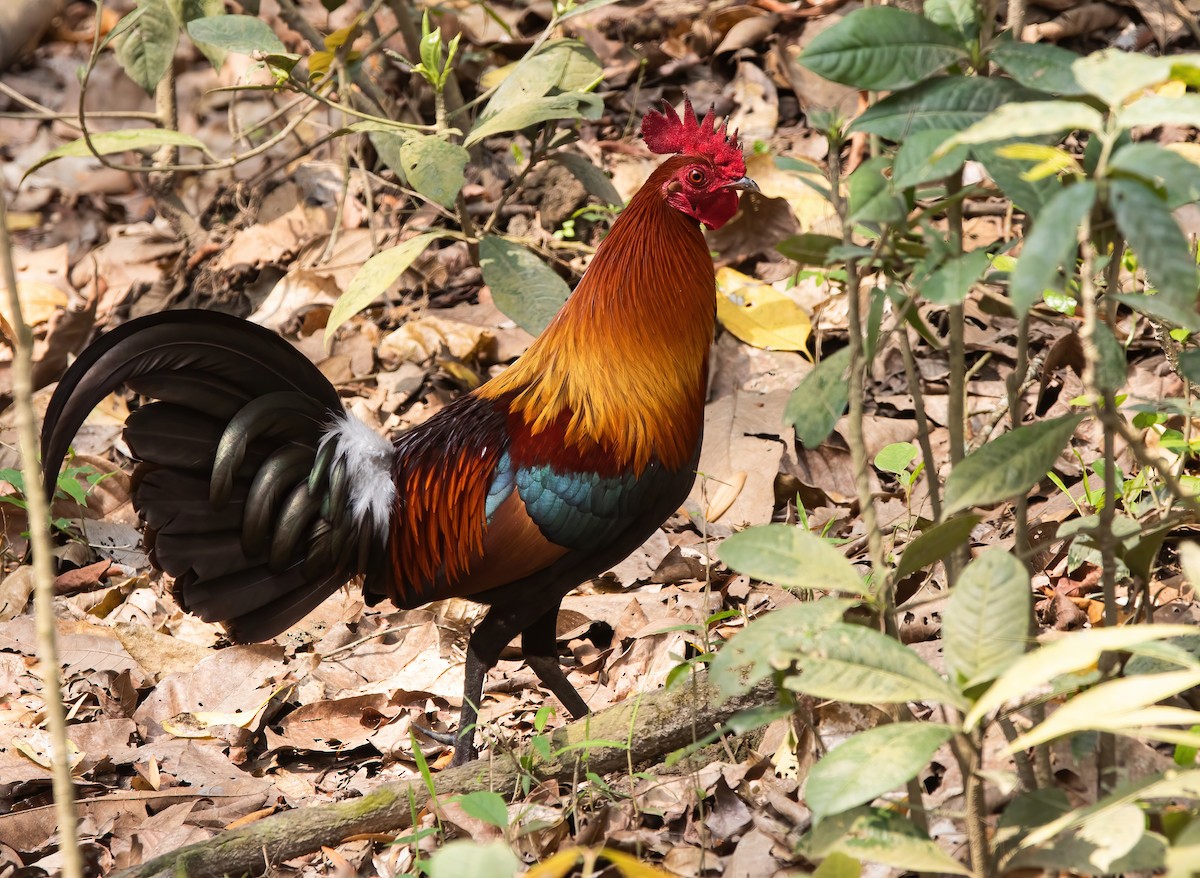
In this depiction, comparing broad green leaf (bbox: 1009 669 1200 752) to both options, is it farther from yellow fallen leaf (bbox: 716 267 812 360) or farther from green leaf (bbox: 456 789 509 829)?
yellow fallen leaf (bbox: 716 267 812 360)

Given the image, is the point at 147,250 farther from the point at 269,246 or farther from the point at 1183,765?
the point at 1183,765

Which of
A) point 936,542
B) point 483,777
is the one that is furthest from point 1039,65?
point 483,777

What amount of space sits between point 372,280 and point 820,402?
267 centimetres

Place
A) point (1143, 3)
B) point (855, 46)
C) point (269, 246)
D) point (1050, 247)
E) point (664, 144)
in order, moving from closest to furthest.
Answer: point (1050, 247) < point (855, 46) < point (664, 144) < point (1143, 3) < point (269, 246)

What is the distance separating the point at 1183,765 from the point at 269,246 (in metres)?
5.70

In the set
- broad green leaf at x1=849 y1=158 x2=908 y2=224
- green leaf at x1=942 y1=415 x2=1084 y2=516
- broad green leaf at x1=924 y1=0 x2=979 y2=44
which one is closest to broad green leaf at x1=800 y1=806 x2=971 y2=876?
green leaf at x1=942 y1=415 x2=1084 y2=516

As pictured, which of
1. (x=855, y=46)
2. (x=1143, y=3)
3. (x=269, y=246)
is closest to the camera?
(x=855, y=46)

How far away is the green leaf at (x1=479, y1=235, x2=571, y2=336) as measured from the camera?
4.57 m

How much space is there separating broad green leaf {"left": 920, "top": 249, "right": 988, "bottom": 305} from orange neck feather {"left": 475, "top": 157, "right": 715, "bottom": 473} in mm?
1933

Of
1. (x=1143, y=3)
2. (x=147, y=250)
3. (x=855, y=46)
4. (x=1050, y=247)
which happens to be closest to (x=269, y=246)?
(x=147, y=250)

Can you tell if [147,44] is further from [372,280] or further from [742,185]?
[742,185]

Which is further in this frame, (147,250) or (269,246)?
(147,250)

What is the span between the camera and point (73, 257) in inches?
298

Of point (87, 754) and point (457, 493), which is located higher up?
point (457, 493)
